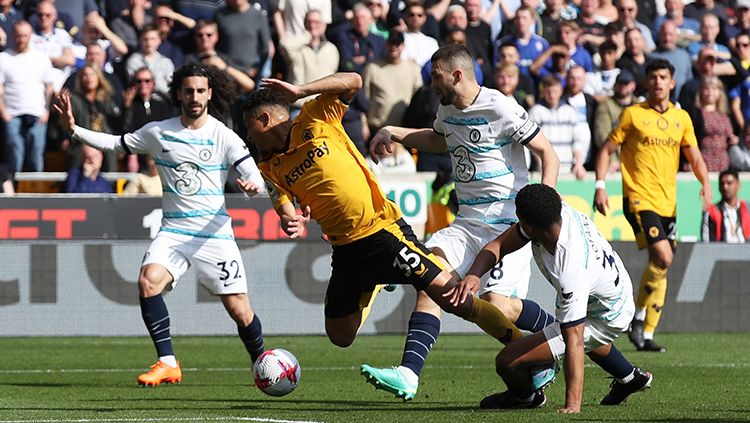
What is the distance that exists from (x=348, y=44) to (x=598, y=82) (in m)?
3.74

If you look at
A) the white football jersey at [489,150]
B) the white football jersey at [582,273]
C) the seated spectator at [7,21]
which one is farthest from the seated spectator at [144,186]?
the white football jersey at [582,273]

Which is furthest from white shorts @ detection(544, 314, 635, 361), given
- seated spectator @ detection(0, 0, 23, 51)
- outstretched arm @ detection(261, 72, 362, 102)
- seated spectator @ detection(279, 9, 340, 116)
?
seated spectator @ detection(0, 0, 23, 51)

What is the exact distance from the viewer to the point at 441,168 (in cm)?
1938

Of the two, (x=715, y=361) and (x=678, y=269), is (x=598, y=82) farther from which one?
(x=715, y=361)

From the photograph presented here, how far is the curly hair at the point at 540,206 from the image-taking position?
8.09 m

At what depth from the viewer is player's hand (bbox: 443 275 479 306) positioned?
8570 millimetres

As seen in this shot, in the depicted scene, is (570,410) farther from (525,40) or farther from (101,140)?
(525,40)

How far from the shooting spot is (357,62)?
1970 centimetres

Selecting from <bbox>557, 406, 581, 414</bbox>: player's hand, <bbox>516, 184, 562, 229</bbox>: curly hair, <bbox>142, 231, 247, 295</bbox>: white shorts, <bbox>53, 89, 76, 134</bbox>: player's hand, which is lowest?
<bbox>142, 231, 247, 295</bbox>: white shorts

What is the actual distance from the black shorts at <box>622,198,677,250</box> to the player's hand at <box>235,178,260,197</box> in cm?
450

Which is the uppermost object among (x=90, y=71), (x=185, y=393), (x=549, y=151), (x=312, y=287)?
(x=549, y=151)

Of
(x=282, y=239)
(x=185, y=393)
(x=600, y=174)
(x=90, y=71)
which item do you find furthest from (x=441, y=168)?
(x=185, y=393)

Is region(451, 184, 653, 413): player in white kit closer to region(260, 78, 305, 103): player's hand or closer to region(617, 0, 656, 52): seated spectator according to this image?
A: region(260, 78, 305, 103): player's hand

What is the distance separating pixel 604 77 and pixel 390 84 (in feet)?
11.3
